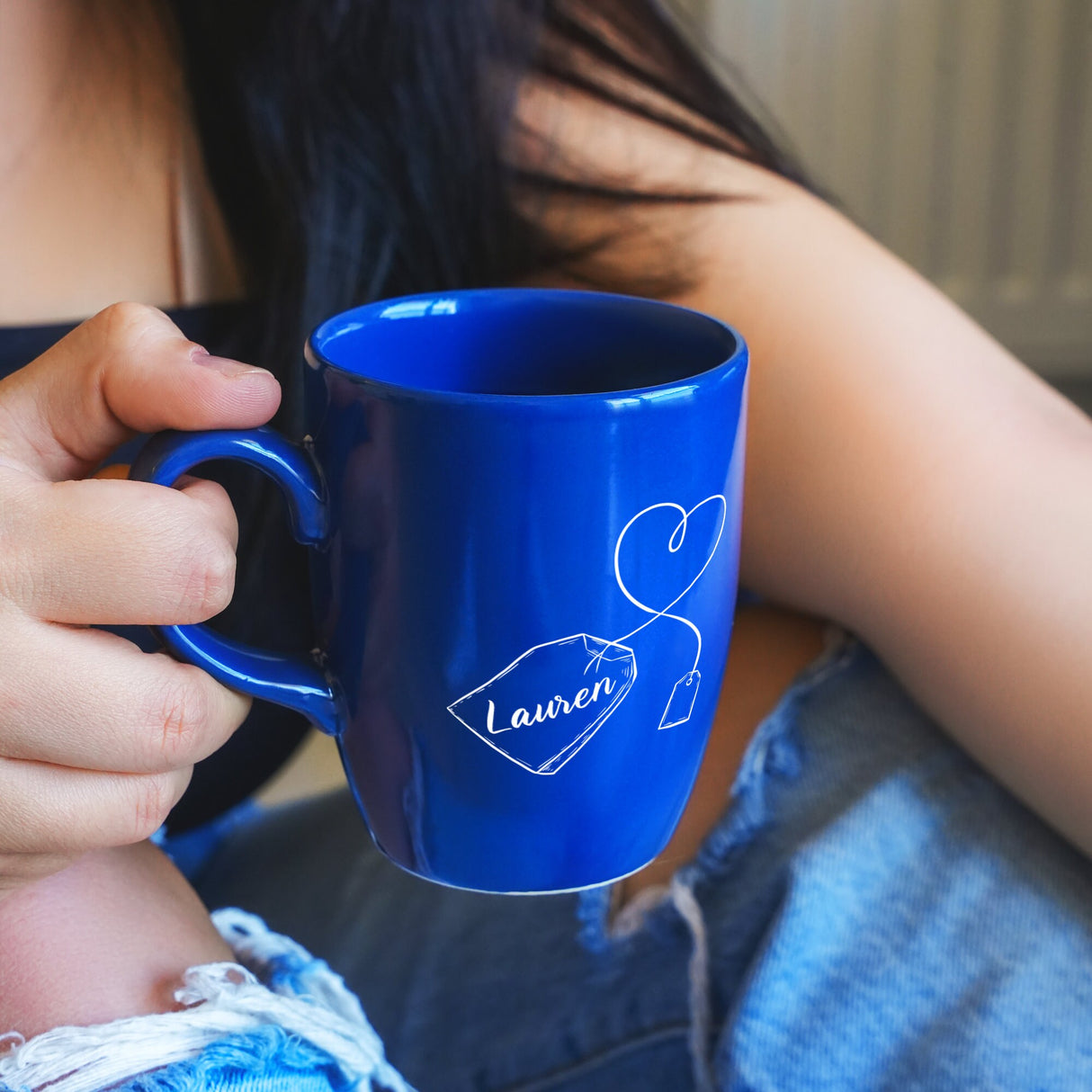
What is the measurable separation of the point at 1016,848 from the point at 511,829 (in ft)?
0.88

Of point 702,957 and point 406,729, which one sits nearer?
point 406,729

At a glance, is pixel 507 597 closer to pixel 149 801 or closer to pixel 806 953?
pixel 149 801

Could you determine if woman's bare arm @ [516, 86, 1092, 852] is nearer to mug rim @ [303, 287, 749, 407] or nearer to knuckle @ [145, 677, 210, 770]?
mug rim @ [303, 287, 749, 407]

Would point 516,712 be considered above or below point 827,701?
above

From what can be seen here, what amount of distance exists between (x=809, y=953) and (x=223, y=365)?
14.7 inches

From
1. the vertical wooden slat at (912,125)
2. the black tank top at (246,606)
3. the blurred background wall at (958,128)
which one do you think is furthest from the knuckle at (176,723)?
the vertical wooden slat at (912,125)

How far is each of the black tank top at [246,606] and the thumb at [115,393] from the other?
0.25 metres

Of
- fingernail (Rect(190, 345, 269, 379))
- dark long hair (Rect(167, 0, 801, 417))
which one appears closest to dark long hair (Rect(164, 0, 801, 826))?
dark long hair (Rect(167, 0, 801, 417))

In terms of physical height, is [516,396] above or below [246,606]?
above

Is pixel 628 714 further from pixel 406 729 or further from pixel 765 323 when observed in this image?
pixel 765 323

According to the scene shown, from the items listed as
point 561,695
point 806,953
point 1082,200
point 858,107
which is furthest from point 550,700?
point 1082,200

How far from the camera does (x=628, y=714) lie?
0.40m

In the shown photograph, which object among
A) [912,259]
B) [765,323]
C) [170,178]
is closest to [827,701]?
[765,323]

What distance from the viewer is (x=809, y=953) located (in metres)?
0.55
